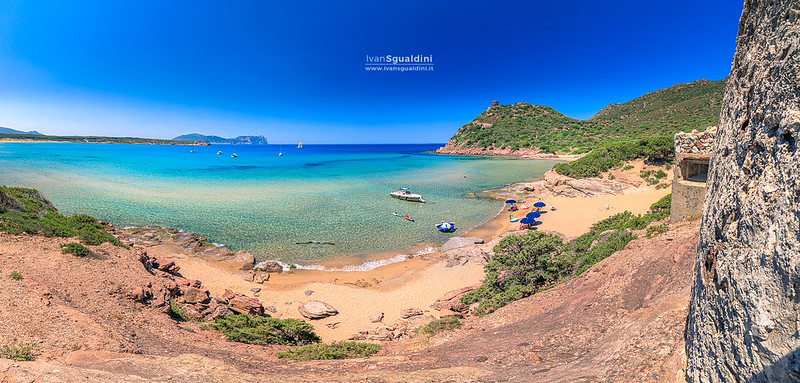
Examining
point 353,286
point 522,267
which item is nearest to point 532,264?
point 522,267

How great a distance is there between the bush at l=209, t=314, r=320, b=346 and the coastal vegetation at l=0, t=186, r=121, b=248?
7.38m

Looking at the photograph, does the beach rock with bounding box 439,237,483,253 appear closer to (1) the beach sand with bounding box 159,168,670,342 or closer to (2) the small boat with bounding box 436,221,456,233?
(1) the beach sand with bounding box 159,168,670,342

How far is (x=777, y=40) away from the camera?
264cm

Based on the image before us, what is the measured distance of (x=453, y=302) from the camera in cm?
1232

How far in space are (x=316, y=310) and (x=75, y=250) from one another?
844cm

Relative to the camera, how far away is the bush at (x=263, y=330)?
906 centimetres

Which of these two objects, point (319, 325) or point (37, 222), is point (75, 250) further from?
point (319, 325)

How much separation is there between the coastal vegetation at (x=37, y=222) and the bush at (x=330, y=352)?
10203 millimetres

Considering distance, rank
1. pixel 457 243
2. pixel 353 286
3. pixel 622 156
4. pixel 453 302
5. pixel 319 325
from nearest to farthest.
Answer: pixel 319 325 → pixel 453 302 → pixel 353 286 → pixel 457 243 → pixel 622 156

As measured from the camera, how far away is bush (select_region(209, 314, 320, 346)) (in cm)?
906

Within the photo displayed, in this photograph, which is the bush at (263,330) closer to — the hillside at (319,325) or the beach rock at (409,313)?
the hillside at (319,325)

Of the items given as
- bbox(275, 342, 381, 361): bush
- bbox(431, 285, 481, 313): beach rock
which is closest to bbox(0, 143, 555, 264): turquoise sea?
bbox(431, 285, 481, 313): beach rock

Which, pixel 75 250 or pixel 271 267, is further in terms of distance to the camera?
pixel 271 267

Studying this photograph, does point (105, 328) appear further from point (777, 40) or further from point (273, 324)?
point (777, 40)
